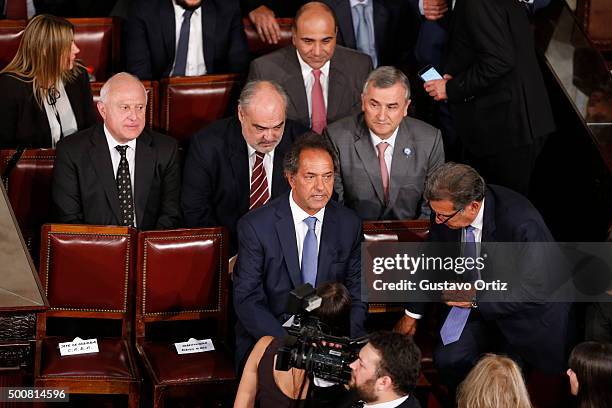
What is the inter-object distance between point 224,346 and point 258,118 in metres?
0.96

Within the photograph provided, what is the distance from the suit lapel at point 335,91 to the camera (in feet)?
16.7

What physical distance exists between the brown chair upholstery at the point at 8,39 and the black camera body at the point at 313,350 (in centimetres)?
258

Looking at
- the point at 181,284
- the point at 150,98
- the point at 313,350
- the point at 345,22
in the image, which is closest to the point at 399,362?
the point at 313,350

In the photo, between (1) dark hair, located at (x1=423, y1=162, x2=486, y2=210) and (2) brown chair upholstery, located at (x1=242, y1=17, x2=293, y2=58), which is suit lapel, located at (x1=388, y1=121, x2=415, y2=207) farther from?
(2) brown chair upholstery, located at (x1=242, y1=17, x2=293, y2=58)

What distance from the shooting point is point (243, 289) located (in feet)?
13.4

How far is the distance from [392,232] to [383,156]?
0.46m

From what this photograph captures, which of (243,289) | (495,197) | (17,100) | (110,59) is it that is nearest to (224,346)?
(243,289)

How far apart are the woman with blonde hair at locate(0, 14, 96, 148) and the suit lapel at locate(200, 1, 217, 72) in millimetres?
643

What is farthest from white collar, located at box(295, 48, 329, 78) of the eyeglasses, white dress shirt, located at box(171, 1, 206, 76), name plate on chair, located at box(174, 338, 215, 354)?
name plate on chair, located at box(174, 338, 215, 354)

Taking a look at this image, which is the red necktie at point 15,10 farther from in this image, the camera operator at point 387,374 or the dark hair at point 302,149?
the camera operator at point 387,374

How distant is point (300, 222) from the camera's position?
4.21m

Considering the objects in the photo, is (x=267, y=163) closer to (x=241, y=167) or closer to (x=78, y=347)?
(x=241, y=167)

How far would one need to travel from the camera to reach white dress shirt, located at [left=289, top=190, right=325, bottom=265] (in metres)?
4.19

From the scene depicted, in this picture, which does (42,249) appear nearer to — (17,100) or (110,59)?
(17,100)
